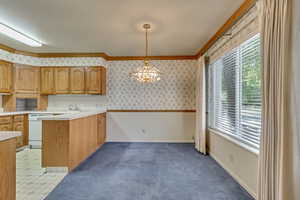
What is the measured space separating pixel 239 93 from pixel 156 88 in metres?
3.00

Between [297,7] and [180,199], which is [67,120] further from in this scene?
[297,7]

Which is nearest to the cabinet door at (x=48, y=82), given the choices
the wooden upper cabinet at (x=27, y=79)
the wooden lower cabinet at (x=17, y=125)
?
the wooden upper cabinet at (x=27, y=79)

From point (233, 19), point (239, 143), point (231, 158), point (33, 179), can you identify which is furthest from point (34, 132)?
point (233, 19)

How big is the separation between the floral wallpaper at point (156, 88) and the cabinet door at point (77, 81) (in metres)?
0.79

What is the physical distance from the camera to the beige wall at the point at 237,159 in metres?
2.49

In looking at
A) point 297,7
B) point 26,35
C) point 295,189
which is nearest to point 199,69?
point 297,7

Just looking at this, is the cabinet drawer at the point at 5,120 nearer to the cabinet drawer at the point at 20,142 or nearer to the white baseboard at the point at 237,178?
the cabinet drawer at the point at 20,142

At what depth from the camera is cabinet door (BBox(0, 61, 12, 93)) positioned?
4.54 meters

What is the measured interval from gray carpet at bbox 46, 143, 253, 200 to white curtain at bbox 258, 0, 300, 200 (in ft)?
3.23

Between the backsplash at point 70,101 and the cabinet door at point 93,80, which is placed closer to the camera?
the cabinet door at point 93,80

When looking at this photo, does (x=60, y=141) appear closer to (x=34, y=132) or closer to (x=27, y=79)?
(x=34, y=132)

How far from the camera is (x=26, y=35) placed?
12.6ft

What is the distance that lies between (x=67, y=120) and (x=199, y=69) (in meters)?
3.33

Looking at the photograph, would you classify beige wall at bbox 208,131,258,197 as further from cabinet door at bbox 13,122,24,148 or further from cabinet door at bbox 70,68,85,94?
cabinet door at bbox 13,122,24,148
